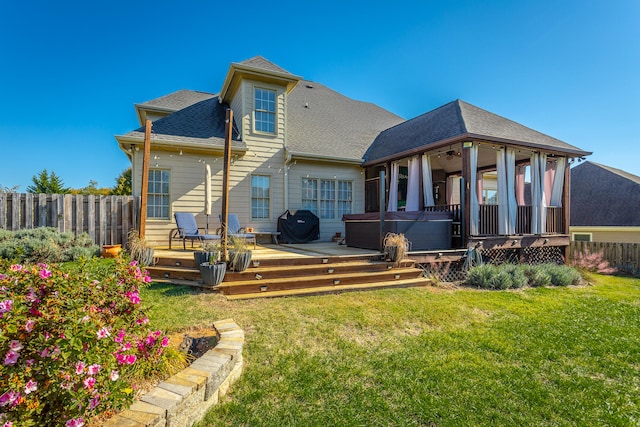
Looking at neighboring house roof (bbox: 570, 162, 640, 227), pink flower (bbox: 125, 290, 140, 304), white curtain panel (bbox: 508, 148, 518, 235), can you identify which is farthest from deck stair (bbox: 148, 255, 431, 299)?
neighboring house roof (bbox: 570, 162, 640, 227)

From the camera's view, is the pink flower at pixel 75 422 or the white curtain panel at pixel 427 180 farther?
the white curtain panel at pixel 427 180

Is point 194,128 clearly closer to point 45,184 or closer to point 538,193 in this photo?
point 538,193

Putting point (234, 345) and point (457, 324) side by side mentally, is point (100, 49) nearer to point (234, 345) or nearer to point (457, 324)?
point (234, 345)

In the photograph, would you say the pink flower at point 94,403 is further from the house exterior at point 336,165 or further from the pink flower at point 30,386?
the house exterior at point 336,165

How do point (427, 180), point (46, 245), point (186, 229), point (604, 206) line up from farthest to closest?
point (604, 206), point (427, 180), point (186, 229), point (46, 245)

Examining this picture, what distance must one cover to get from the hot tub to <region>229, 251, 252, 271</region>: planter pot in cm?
342

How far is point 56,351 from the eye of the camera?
157cm

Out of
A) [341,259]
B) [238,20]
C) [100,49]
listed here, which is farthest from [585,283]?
[100,49]

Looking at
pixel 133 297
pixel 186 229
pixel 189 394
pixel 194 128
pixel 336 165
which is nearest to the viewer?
pixel 189 394

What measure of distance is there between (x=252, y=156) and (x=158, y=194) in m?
3.03

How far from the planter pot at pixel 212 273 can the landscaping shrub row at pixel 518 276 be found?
546 cm

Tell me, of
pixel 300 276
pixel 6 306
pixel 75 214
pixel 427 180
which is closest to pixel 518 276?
pixel 427 180

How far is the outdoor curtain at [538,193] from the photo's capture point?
30.1 ft

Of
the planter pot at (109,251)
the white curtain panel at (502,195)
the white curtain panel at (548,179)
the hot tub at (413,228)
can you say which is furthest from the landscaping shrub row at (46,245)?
the white curtain panel at (548,179)
